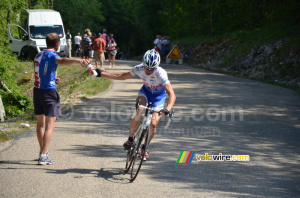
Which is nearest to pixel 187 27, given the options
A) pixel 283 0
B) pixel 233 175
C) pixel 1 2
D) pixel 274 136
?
pixel 283 0

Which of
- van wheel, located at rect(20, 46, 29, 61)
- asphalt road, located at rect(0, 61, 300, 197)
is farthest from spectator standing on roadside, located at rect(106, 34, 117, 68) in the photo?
asphalt road, located at rect(0, 61, 300, 197)

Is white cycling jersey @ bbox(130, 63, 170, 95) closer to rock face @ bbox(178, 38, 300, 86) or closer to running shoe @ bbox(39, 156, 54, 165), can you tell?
running shoe @ bbox(39, 156, 54, 165)

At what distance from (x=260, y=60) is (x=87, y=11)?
39.7m

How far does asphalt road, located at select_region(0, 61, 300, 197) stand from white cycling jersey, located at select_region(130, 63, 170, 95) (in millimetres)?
1259

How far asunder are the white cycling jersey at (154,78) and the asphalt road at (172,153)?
1259 millimetres

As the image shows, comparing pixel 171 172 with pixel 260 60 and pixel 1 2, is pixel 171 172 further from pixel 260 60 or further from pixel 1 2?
pixel 260 60

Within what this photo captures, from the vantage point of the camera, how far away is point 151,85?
273 inches

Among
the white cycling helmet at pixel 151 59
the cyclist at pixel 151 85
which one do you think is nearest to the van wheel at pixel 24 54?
the cyclist at pixel 151 85

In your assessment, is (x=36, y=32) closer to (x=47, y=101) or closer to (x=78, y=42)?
(x=78, y=42)

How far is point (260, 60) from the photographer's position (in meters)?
24.9

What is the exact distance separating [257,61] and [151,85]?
1920 cm

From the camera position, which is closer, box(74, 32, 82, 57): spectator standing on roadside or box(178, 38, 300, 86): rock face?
box(178, 38, 300, 86): rock face

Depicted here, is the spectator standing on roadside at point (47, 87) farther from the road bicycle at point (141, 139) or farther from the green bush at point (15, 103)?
the green bush at point (15, 103)

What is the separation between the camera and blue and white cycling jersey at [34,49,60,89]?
6.75 meters
